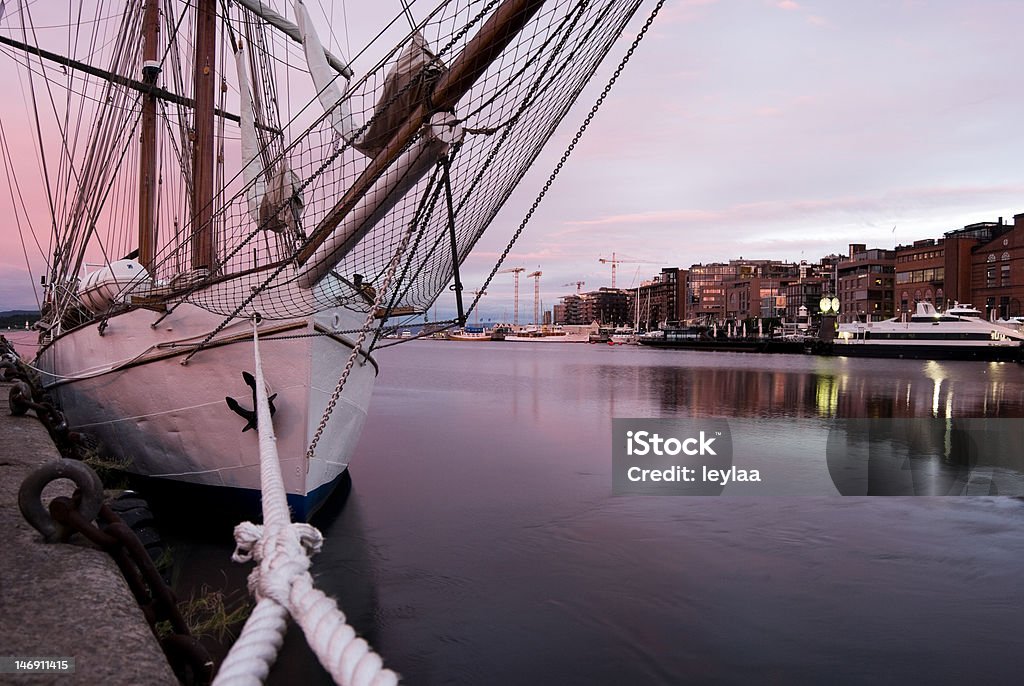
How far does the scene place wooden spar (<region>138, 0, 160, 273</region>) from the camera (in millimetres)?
10648

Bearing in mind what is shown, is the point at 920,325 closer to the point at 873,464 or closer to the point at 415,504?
the point at 873,464

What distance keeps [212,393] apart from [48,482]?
472 centimetres

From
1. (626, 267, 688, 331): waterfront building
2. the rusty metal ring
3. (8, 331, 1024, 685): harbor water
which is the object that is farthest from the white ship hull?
(626, 267, 688, 331): waterfront building

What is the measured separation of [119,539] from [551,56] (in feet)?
13.8

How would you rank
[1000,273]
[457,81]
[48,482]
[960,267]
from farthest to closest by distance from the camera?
[960,267], [1000,273], [457,81], [48,482]

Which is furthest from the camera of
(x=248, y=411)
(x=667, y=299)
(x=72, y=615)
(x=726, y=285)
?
(x=667, y=299)

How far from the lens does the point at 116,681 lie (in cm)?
167

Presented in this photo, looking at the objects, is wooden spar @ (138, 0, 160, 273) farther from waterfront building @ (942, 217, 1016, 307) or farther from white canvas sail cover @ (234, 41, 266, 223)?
waterfront building @ (942, 217, 1016, 307)

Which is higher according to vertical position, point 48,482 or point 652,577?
point 48,482

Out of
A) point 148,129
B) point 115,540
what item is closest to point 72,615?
point 115,540

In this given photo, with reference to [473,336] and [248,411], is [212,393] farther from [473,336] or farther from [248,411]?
[473,336]

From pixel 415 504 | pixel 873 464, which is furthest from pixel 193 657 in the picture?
pixel 873 464

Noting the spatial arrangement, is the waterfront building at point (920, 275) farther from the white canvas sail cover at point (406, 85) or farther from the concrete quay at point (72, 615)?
the concrete quay at point (72, 615)

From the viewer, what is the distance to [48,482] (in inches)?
91.8
